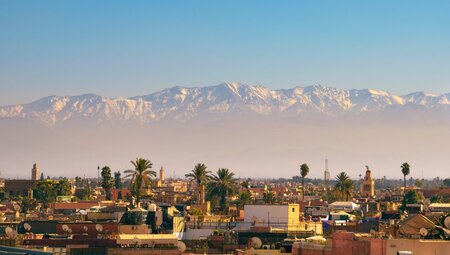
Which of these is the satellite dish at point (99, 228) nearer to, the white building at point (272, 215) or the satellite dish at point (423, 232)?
the white building at point (272, 215)

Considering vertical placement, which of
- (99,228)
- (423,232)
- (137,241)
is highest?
(99,228)

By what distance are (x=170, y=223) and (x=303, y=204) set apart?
264ft

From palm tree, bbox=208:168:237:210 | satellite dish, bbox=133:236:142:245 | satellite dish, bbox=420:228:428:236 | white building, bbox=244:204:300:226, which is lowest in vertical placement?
satellite dish, bbox=133:236:142:245

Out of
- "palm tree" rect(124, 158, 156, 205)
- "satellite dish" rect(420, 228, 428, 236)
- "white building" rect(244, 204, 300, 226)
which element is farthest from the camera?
"palm tree" rect(124, 158, 156, 205)

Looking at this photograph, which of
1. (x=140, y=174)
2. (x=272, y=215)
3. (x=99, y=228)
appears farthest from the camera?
(x=140, y=174)

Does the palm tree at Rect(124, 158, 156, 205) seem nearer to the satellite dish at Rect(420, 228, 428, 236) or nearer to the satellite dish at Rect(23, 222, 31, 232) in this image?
the satellite dish at Rect(23, 222, 31, 232)

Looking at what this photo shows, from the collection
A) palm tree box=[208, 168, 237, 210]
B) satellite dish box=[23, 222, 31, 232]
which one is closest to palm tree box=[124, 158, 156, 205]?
palm tree box=[208, 168, 237, 210]

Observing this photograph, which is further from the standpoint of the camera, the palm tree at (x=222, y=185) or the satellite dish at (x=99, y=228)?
the palm tree at (x=222, y=185)

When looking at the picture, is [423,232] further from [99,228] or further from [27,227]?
[27,227]

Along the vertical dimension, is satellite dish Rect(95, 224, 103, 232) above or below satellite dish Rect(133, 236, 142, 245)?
above

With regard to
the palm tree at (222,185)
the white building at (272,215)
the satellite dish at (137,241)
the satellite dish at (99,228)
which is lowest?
the satellite dish at (137,241)

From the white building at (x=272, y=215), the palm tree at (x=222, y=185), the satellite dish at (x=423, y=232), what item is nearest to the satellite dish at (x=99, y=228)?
the white building at (x=272, y=215)

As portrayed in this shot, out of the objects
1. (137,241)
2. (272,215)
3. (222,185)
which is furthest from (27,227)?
(222,185)

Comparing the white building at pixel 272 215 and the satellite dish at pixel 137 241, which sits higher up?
the white building at pixel 272 215
